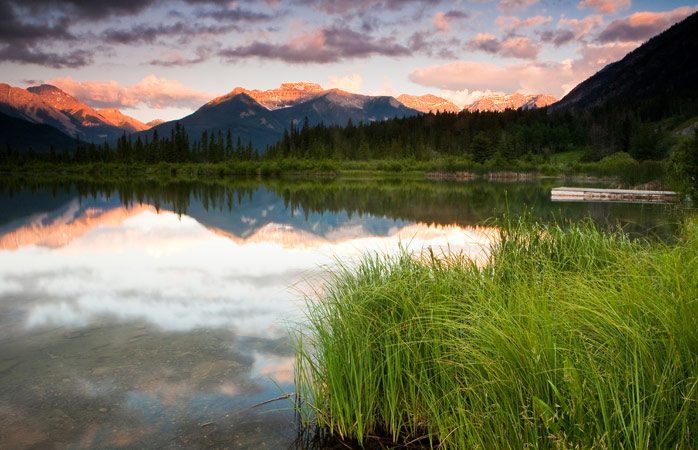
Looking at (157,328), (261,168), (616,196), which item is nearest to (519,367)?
(157,328)

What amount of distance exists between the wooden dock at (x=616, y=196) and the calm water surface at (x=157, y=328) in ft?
33.7

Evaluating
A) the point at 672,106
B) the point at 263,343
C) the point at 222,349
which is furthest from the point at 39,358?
the point at 672,106

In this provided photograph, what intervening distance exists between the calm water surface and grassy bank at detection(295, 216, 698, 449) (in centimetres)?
92

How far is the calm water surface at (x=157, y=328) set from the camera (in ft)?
15.4

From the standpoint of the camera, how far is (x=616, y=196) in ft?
102

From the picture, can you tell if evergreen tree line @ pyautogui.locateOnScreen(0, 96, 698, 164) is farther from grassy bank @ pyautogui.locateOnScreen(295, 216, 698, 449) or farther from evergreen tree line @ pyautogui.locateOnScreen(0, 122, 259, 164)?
grassy bank @ pyautogui.locateOnScreen(295, 216, 698, 449)

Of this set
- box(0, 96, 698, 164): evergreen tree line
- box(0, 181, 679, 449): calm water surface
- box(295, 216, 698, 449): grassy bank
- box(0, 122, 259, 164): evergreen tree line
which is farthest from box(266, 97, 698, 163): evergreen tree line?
box(295, 216, 698, 449): grassy bank

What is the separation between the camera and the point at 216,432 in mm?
4562

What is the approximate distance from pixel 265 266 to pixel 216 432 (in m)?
8.05

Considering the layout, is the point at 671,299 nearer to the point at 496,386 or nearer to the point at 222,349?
the point at 496,386

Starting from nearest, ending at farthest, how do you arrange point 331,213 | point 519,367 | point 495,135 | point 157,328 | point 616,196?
point 519,367
point 157,328
point 331,213
point 616,196
point 495,135

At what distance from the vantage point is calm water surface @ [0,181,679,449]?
4.71 meters

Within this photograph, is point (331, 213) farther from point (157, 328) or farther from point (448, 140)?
point (448, 140)

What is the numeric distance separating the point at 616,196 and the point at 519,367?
3193cm
